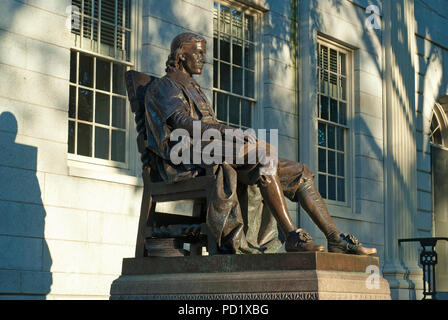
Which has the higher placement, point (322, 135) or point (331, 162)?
point (322, 135)

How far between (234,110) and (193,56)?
4429 mm

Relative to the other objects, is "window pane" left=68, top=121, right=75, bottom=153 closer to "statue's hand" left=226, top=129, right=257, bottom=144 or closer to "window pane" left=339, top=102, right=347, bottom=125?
"statue's hand" left=226, top=129, right=257, bottom=144

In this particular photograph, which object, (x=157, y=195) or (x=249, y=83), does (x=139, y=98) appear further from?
(x=249, y=83)

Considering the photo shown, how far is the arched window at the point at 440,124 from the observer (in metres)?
16.4

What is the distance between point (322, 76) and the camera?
1325 cm

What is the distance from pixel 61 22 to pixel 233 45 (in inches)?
135

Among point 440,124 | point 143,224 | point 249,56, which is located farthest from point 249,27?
point 440,124

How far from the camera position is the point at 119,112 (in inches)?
374

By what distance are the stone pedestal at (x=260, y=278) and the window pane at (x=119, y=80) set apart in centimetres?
344

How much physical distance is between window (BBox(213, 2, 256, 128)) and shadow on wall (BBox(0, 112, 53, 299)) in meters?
3.52

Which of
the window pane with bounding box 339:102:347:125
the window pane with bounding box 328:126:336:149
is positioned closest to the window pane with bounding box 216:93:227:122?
the window pane with bounding box 328:126:336:149
